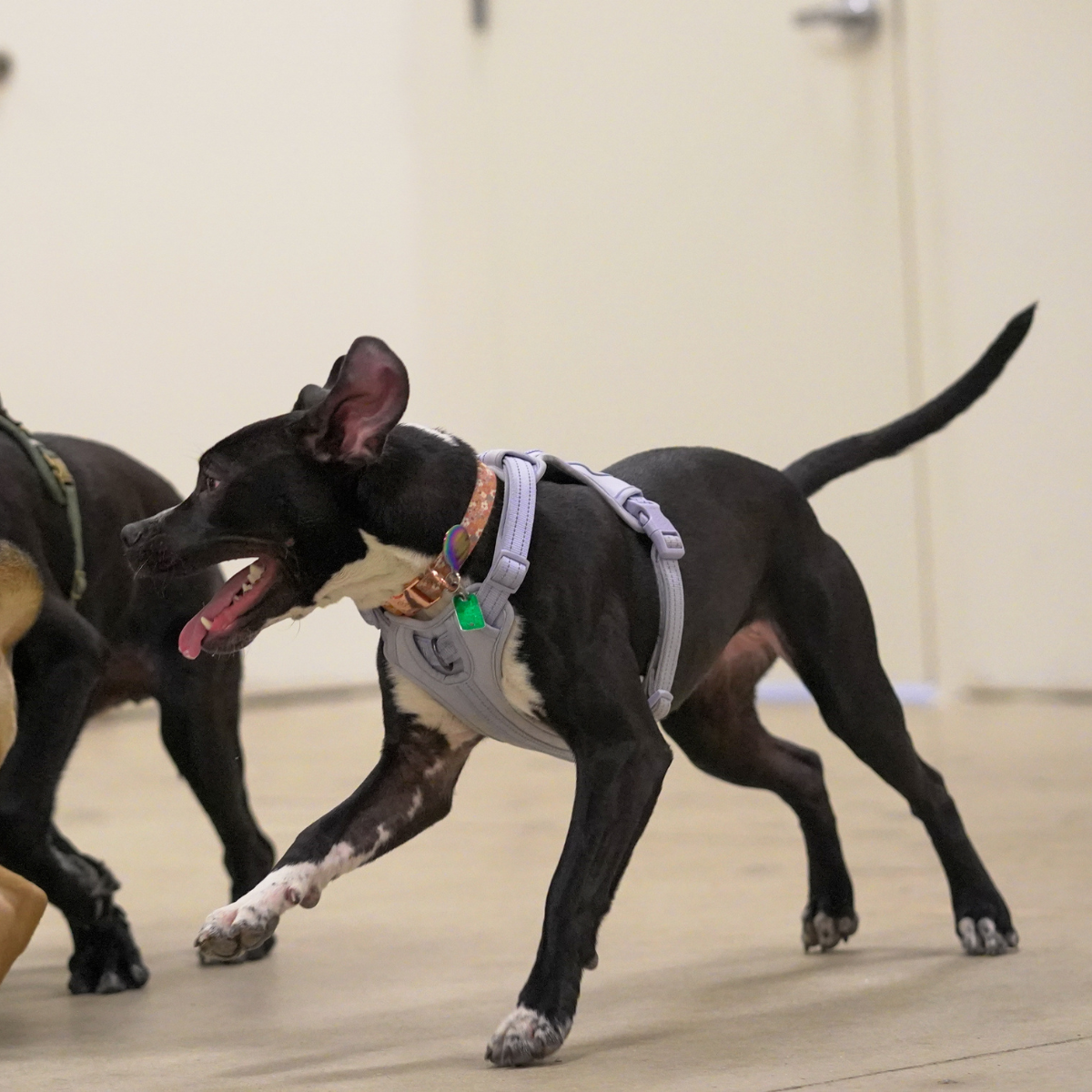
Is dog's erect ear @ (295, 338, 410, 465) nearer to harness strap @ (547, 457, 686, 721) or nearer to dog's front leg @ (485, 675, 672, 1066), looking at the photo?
harness strap @ (547, 457, 686, 721)

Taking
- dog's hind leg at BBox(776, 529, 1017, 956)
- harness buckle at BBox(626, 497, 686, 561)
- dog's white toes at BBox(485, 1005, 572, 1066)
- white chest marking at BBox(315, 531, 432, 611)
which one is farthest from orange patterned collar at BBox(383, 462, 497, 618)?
dog's hind leg at BBox(776, 529, 1017, 956)

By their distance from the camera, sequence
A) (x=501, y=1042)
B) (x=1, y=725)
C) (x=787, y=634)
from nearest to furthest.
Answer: (x=501, y=1042)
(x=1, y=725)
(x=787, y=634)

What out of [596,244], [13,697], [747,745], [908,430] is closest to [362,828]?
[13,697]

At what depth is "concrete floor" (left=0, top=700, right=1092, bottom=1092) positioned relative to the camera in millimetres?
2270

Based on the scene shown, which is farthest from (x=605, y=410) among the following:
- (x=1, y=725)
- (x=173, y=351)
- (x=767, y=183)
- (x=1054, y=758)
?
(x=1, y=725)

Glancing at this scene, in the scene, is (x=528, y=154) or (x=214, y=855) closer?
(x=214, y=855)

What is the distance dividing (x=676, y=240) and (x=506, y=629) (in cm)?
468

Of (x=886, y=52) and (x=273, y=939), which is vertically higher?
(x=886, y=52)

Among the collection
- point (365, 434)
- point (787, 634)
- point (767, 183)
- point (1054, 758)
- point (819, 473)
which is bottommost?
point (1054, 758)

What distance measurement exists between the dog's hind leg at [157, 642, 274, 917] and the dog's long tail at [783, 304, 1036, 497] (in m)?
1.11

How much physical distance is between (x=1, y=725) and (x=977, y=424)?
14.6ft

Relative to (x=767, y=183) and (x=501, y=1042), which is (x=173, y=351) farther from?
(x=501, y=1042)

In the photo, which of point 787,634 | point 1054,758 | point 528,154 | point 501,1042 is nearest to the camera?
point 501,1042

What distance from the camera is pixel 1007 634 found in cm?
630
